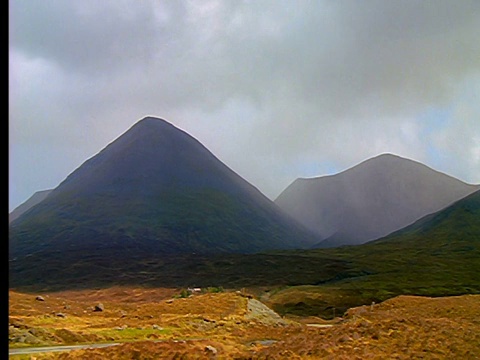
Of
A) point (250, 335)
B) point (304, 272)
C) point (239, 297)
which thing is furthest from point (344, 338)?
point (304, 272)

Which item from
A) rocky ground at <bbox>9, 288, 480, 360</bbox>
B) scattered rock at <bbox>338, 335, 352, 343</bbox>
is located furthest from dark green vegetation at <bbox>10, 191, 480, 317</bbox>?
scattered rock at <bbox>338, 335, 352, 343</bbox>

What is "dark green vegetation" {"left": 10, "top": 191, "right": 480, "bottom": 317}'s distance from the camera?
3610 inches

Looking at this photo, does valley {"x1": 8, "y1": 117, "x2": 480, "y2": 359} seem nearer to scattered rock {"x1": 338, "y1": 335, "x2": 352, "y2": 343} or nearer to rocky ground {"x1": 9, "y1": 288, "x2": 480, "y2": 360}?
rocky ground {"x1": 9, "y1": 288, "x2": 480, "y2": 360}

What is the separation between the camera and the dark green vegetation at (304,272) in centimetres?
9169

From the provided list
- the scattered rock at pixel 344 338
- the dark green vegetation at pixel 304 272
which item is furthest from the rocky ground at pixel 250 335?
the dark green vegetation at pixel 304 272

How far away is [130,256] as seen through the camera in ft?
513

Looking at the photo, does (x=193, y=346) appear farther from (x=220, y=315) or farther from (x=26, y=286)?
(x=26, y=286)

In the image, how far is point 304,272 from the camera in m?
125

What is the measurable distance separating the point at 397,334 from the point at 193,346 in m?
8.89

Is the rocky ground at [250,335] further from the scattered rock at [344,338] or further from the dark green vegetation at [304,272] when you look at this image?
the dark green vegetation at [304,272]

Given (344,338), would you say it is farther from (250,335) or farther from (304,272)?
(304,272)

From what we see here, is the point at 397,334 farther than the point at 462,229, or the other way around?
the point at 462,229

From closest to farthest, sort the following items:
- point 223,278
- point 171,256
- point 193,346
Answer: point 193,346
point 223,278
point 171,256
